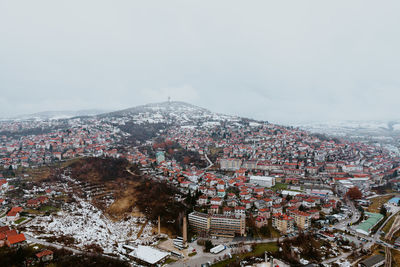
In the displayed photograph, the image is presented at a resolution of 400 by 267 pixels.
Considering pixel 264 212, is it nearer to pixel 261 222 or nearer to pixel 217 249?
pixel 261 222

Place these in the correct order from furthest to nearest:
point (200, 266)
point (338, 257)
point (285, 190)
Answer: point (285, 190) → point (338, 257) → point (200, 266)

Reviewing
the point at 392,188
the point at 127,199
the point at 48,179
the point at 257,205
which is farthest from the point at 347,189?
the point at 48,179

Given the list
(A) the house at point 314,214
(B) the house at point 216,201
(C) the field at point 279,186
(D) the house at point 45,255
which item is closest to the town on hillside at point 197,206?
(D) the house at point 45,255

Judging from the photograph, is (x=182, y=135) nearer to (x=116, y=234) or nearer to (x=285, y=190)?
(x=285, y=190)

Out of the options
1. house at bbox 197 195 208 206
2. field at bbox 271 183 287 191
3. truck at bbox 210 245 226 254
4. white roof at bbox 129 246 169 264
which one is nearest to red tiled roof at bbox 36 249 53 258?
white roof at bbox 129 246 169 264

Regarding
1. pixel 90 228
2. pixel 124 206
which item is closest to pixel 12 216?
pixel 90 228

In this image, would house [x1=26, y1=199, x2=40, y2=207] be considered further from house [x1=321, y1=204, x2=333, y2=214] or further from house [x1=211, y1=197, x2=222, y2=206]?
house [x1=321, y1=204, x2=333, y2=214]
